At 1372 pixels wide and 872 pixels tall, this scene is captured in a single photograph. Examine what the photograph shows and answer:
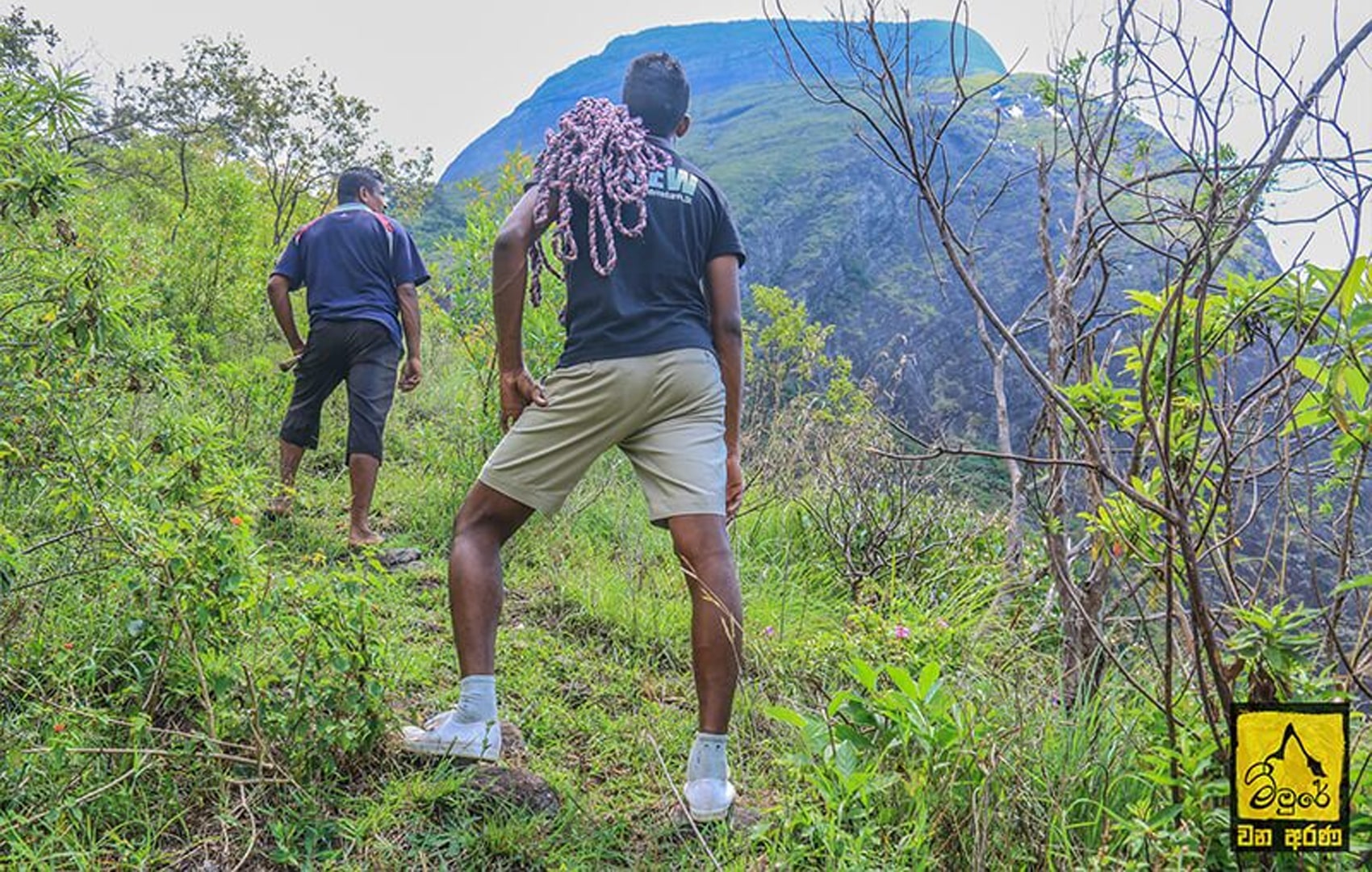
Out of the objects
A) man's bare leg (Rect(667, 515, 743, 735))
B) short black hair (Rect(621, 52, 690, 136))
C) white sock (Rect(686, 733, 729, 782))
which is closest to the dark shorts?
→ short black hair (Rect(621, 52, 690, 136))

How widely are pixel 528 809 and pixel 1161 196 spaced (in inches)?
80.4

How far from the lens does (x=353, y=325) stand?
4.55 meters

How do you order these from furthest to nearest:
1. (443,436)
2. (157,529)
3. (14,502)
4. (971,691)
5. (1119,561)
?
(443,436) < (14,502) < (971,691) < (157,529) < (1119,561)

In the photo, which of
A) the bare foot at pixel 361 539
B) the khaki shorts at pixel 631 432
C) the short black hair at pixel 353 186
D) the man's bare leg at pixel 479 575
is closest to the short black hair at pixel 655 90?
the khaki shorts at pixel 631 432

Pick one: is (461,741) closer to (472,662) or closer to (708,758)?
(472,662)

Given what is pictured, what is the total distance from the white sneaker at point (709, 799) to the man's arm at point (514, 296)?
3.50 ft

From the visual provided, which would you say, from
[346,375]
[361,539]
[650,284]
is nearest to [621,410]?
[650,284]

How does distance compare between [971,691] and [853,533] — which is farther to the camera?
[853,533]

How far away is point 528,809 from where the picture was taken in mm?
2293

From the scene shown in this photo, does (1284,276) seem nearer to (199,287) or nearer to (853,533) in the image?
(853,533)

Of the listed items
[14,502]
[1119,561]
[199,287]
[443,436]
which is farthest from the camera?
[199,287]

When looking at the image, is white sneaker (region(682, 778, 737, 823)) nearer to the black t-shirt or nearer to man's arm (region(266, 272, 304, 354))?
the black t-shirt

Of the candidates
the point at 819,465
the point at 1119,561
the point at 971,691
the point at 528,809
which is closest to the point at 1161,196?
the point at 1119,561

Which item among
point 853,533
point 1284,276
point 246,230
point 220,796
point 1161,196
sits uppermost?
point 246,230
